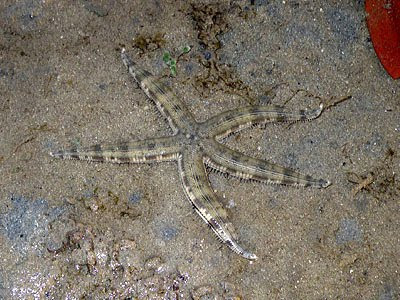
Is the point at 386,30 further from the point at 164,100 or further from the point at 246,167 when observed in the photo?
the point at 164,100

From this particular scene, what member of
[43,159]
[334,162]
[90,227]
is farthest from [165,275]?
[334,162]

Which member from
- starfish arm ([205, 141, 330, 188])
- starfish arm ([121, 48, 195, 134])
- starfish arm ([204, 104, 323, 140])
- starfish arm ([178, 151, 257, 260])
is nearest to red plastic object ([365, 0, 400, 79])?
starfish arm ([204, 104, 323, 140])

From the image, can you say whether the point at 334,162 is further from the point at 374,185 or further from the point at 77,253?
the point at 77,253

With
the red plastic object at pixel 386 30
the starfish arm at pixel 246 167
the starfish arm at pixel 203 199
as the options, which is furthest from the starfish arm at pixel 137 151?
the red plastic object at pixel 386 30

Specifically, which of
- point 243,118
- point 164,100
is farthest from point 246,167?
point 164,100

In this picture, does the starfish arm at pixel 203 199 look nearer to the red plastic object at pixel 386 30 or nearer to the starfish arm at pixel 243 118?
the starfish arm at pixel 243 118

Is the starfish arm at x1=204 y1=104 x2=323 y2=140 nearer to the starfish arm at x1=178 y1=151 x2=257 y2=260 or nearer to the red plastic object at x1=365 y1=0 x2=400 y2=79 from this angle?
the starfish arm at x1=178 y1=151 x2=257 y2=260
